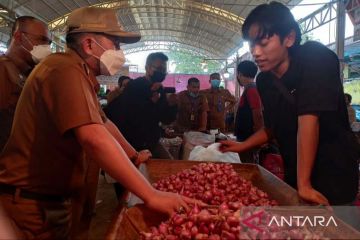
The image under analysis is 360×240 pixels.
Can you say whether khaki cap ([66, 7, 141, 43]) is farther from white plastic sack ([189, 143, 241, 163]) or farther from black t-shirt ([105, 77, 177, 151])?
black t-shirt ([105, 77, 177, 151])

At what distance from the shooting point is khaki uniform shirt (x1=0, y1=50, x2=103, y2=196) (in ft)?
4.94

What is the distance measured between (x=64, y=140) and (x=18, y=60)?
189 cm

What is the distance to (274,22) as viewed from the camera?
6.22 feet

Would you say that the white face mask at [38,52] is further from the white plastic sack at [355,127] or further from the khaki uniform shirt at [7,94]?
the white plastic sack at [355,127]

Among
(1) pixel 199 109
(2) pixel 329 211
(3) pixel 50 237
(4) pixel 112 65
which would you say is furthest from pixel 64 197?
(1) pixel 199 109

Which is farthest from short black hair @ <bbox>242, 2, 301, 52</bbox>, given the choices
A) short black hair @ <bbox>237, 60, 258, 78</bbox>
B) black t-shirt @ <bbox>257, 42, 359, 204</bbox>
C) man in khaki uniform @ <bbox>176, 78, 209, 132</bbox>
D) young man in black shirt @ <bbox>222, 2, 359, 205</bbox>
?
man in khaki uniform @ <bbox>176, 78, 209, 132</bbox>

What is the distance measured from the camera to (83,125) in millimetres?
1478

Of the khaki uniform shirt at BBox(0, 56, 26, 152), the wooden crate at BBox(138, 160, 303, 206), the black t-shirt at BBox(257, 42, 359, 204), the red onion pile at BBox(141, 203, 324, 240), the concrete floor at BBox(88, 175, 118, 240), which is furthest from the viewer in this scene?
the concrete floor at BBox(88, 175, 118, 240)

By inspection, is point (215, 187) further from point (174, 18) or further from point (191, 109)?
point (174, 18)

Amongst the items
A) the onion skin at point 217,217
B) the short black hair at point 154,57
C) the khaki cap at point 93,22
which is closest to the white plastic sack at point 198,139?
the short black hair at point 154,57

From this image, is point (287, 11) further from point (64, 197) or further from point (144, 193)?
point (64, 197)

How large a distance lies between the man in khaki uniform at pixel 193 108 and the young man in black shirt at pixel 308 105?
4.31 metres

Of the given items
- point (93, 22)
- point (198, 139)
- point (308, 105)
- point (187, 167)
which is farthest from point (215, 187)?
point (198, 139)

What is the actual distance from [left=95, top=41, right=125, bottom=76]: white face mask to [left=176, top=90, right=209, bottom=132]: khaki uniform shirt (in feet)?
14.5
